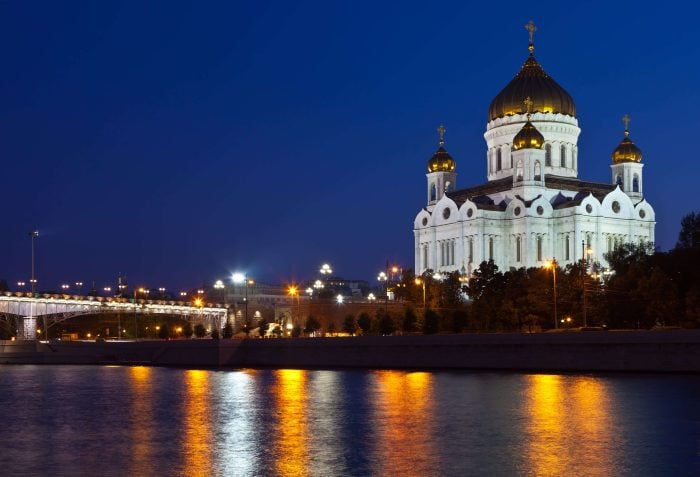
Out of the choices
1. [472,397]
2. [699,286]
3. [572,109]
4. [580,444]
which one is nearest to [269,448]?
[580,444]

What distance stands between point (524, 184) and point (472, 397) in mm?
52222

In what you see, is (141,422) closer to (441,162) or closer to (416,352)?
(416,352)

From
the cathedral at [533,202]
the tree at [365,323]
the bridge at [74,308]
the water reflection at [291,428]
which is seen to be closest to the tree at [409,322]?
the tree at [365,323]

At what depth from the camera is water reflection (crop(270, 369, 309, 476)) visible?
76.9ft

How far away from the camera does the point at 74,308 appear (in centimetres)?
9888

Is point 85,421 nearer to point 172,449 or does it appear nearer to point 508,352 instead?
point 172,449

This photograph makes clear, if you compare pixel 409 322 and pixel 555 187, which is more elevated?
pixel 555 187

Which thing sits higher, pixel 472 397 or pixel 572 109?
pixel 572 109

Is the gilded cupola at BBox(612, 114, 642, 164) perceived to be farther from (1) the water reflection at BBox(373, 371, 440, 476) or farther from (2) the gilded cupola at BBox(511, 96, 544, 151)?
(1) the water reflection at BBox(373, 371, 440, 476)

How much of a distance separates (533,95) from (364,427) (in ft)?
215

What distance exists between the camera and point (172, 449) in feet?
86.1

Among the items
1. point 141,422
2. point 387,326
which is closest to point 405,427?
point 141,422

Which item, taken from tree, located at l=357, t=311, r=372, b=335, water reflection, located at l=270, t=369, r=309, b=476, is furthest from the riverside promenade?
tree, located at l=357, t=311, r=372, b=335

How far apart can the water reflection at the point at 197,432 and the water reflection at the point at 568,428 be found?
638 cm
